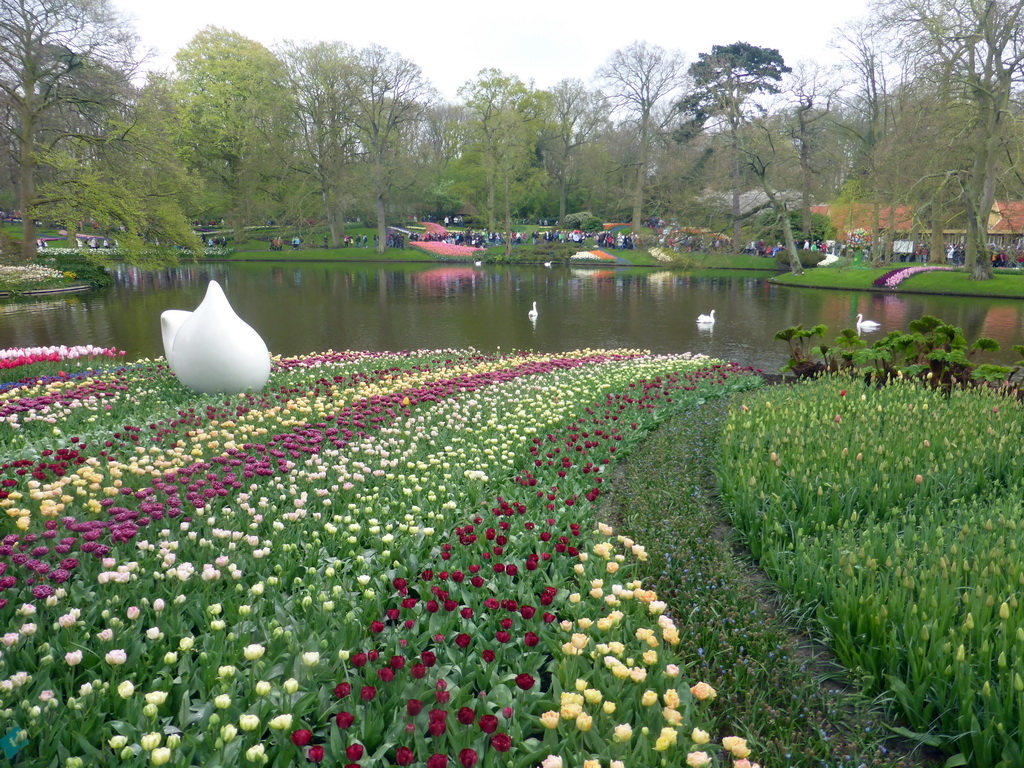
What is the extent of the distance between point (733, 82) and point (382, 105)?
2477 centimetres

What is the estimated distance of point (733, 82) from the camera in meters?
38.1

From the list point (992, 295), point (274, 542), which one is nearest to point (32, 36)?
point (274, 542)

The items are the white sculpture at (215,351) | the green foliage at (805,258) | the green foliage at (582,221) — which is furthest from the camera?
the green foliage at (582,221)

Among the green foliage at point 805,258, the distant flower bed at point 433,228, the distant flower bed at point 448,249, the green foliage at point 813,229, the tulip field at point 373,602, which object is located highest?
the distant flower bed at point 433,228

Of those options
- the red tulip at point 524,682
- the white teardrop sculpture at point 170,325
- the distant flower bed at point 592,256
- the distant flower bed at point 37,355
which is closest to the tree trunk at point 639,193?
the distant flower bed at point 592,256

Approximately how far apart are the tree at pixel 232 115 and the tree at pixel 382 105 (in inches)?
246

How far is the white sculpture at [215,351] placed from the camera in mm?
7914

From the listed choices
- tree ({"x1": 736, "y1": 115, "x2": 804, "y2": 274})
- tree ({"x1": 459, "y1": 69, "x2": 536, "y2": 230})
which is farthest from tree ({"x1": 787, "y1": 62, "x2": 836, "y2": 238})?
tree ({"x1": 459, "y1": 69, "x2": 536, "y2": 230})

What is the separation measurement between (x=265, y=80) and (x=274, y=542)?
182ft

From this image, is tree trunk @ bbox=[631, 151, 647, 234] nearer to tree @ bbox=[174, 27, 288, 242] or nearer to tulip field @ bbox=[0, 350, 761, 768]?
tree @ bbox=[174, 27, 288, 242]

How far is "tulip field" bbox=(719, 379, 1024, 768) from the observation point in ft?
9.03

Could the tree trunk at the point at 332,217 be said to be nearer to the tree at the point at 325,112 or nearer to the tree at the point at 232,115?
the tree at the point at 325,112

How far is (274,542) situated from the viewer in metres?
3.89

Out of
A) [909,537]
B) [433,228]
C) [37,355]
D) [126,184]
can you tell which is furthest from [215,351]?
[433,228]
